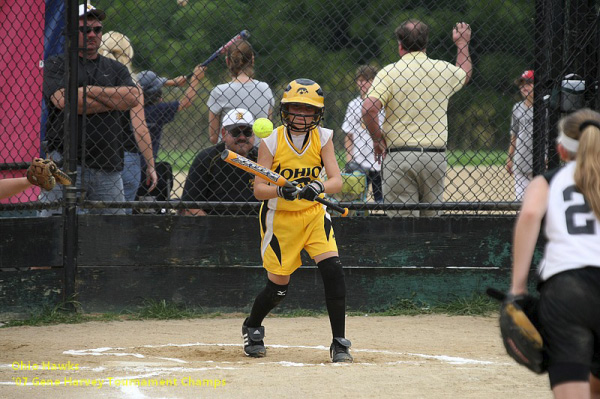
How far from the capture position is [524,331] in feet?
10.5

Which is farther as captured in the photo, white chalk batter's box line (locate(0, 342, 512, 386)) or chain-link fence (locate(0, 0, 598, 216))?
chain-link fence (locate(0, 0, 598, 216))

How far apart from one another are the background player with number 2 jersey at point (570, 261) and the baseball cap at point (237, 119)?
12.7 feet

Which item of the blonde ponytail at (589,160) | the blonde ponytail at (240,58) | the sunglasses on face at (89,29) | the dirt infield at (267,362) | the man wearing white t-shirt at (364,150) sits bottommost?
the dirt infield at (267,362)

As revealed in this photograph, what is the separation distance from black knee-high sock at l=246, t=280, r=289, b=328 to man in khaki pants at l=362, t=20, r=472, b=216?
1903mm

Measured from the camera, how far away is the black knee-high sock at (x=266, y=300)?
5.43 metres

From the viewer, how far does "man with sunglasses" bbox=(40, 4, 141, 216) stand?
6.79m

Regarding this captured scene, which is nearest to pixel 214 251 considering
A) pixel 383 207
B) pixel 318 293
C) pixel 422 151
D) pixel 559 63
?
pixel 318 293

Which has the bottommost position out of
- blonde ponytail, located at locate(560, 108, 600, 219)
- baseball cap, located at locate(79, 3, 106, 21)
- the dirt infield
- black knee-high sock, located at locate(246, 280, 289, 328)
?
the dirt infield

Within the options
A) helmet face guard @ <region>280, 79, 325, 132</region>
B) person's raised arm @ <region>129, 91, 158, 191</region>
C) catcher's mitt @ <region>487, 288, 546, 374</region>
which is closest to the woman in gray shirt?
person's raised arm @ <region>129, 91, 158, 191</region>

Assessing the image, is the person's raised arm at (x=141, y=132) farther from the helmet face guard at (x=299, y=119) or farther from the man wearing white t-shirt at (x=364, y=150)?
the man wearing white t-shirt at (x=364, y=150)

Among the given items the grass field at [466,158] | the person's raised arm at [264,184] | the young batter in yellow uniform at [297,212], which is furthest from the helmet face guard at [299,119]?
the grass field at [466,158]

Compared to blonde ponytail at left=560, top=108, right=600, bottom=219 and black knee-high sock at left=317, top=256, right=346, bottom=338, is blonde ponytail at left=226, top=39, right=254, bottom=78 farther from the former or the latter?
blonde ponytail at left=560, top=108, right=600, bottom=219

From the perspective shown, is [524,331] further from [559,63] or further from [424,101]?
[559,63]

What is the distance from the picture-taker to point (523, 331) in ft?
10.5
